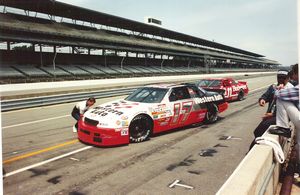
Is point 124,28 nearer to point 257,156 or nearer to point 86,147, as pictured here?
A: point 86,147

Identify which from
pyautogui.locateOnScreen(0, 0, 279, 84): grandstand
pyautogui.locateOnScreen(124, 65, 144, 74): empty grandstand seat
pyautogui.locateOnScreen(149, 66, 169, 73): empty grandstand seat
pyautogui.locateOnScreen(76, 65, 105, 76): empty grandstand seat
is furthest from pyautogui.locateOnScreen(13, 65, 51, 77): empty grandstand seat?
pyautogui.locateOnScreen(149, 66, 169, 73): empty grandstand seat

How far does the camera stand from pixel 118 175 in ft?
15.9

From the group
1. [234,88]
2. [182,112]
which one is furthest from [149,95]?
[234,88]

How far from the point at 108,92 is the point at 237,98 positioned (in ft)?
28.6

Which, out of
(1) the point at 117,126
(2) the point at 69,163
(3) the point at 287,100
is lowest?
(2) the point at 69,163

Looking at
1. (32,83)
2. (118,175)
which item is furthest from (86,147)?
(32,83)

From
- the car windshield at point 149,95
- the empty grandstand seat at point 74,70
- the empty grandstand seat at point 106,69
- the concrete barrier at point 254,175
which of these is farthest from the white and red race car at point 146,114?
the empty grandstand seat at point 106,69

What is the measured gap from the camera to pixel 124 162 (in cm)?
550

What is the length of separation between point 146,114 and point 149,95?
38.9 inches

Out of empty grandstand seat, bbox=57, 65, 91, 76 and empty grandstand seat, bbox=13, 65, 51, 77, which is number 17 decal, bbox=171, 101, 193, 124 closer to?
empty grandstand seat, bbox=13, 65, 51, 77

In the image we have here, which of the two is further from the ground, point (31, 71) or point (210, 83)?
point (31, 71)

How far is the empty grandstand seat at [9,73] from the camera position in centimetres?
2554

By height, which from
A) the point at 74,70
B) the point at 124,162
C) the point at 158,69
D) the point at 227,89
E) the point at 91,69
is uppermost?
the point at 158,69

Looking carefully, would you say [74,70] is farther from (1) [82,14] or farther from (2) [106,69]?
(1) [82,14]
